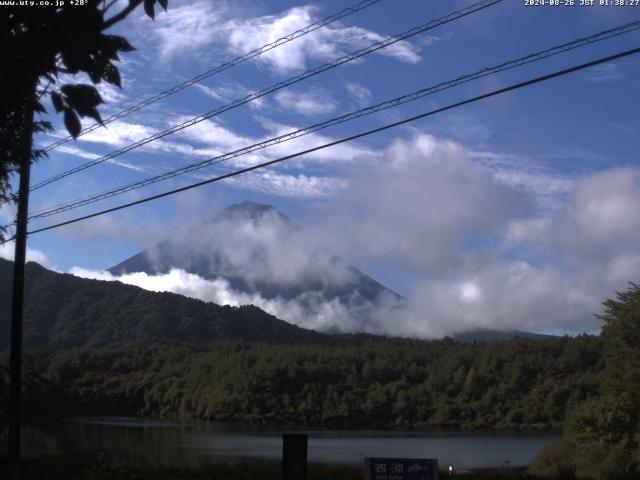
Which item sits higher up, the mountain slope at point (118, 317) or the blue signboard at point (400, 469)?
the mountain slope at point (118, 317)

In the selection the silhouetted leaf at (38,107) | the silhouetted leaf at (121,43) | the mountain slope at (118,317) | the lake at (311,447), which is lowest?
the lake at (311,447)

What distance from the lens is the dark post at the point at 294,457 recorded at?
432 inches

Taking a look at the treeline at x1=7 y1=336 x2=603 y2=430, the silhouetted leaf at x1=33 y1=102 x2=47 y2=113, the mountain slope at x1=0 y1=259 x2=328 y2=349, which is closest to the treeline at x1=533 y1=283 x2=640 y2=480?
the silhouetted leaf at x1=33 y1=102 x2=47 y2=113

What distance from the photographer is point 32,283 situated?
14225cm

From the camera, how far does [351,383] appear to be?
106 metres

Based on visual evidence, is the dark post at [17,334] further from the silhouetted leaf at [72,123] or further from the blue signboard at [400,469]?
the silhouetted leaf at [72,123]

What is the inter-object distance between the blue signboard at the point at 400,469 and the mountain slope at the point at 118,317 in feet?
405

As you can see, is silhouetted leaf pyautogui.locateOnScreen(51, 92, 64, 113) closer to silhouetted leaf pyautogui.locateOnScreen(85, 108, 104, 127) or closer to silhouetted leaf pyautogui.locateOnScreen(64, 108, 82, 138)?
silhouetted leaf pyautogui.locateOnScreen(64, 108, 82, 138)

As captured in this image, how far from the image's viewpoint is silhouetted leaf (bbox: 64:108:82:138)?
15.1ft

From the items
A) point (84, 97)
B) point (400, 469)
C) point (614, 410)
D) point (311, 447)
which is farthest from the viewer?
point (311, 447)

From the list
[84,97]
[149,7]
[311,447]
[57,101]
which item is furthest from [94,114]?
[311,447]

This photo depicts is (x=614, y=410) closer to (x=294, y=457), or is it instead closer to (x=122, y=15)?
(x=294, y=457)

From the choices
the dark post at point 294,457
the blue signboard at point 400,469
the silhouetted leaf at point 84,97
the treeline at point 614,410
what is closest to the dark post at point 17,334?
the dark post at point 294,457

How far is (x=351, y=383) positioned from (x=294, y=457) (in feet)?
317
